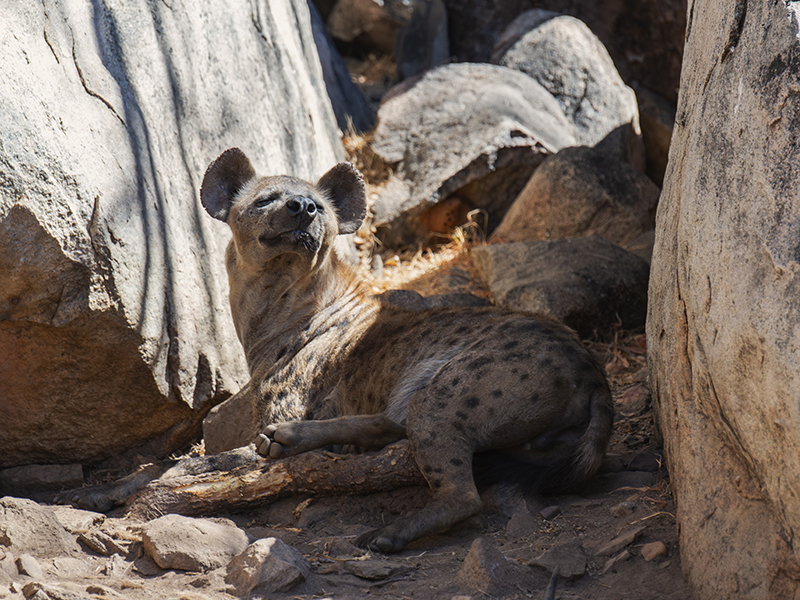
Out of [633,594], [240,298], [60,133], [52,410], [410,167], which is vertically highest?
[60,133]

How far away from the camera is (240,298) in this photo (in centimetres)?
363

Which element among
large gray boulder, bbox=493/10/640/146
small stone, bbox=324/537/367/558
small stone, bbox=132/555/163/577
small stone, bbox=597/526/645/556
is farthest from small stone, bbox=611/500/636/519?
large gray boulder, bbox=493/10/640/146

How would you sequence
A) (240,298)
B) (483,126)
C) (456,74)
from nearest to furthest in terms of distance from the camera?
1. (240,298)
2. (483,126)
3. (456,74)

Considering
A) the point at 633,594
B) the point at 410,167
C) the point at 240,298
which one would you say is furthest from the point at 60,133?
the point at 410,167

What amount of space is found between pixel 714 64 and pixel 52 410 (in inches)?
120

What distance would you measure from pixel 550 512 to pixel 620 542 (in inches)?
12.7

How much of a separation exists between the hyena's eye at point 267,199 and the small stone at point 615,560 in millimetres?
2107

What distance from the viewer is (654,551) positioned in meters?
2.12

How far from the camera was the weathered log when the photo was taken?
267 cm

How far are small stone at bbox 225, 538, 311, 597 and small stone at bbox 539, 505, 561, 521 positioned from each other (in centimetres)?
83

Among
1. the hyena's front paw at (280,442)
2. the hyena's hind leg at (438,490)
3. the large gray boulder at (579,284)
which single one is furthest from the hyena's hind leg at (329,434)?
the large gray boulder at (579,284)

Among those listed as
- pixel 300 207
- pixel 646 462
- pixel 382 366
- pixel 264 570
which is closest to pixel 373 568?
pixel 264 570

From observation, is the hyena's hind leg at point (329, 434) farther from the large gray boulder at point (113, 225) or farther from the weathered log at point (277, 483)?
the large gray boulder at point (113, 225)

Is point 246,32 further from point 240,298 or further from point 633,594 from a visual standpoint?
point 633,594
